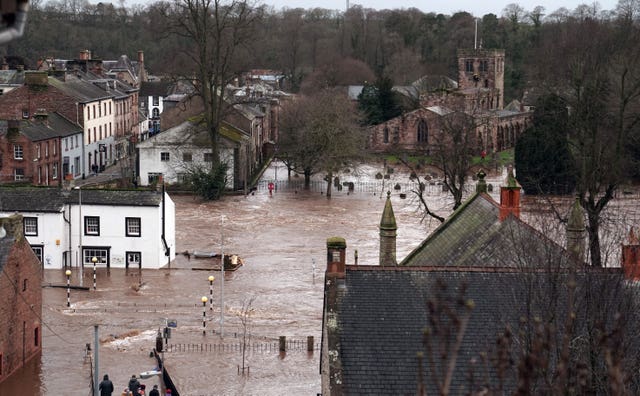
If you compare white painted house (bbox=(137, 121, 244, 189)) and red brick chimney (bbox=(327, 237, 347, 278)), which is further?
white painted house (bbox=(137, 121, 244, 189))

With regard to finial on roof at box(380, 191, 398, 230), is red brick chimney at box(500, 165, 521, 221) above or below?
above

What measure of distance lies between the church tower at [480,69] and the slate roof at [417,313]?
287ft

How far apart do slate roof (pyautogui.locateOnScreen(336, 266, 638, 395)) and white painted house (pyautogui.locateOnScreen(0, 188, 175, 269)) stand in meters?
24.5

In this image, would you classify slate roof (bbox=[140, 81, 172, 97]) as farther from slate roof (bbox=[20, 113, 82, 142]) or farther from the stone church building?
slate roof (bbox=[20, 113, 82, 142])

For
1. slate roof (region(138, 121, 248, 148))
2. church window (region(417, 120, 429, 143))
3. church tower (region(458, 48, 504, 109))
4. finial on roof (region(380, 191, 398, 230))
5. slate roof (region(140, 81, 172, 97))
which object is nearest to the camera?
finial on roof (region(380, 191, 398, 230))

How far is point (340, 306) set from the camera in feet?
66.1

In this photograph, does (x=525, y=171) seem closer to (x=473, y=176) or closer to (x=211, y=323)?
(x=473, y=176)

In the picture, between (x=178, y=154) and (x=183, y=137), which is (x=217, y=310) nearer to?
(x=178, y=154)

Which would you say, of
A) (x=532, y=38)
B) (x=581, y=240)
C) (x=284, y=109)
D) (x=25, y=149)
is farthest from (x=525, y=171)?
Answer: (x=532, y=38)

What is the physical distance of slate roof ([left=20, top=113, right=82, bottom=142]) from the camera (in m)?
63.7

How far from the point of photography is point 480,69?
108000 millimetres

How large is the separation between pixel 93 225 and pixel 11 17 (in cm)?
3822

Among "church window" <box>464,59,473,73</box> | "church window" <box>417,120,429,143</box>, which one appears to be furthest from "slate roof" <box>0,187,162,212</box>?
"church window" <box>464,59,473,73</box>

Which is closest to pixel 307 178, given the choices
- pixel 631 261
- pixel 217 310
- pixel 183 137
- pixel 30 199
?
pixel 183 137
